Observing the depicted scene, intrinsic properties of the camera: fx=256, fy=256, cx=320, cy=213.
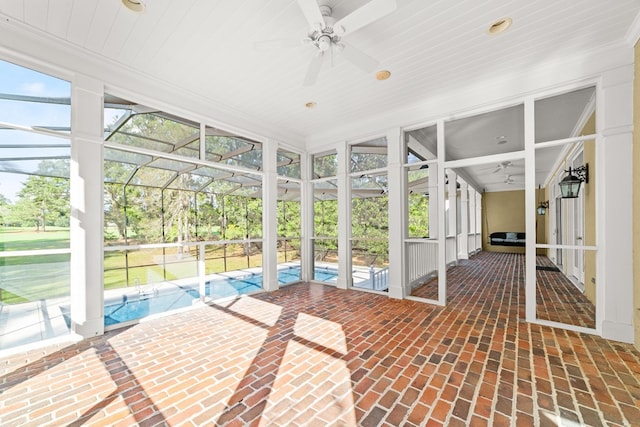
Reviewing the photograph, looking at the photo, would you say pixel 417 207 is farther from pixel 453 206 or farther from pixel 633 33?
pixel 633 33

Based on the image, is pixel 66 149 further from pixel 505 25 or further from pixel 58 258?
pixel 505 25

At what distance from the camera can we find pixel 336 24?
2164 millimetres

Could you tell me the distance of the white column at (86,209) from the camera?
2.91m

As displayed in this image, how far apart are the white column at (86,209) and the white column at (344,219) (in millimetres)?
3742

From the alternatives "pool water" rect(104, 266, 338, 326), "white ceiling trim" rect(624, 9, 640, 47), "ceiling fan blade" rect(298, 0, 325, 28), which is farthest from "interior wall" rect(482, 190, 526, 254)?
"ceiling fan blade" rect(298, 0, 325, 28)

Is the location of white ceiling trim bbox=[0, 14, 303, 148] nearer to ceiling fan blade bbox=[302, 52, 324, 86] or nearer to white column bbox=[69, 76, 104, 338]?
white column bbox=[69, 76, 104, 338]

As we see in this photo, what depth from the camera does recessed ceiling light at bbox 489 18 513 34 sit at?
2.46m

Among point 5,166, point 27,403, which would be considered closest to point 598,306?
point 27,403

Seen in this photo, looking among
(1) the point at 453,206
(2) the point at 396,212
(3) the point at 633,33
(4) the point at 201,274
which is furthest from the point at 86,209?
(1) the point at 453,206

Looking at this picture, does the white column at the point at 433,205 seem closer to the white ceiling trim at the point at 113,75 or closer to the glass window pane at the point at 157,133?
the white ceiling trim at the point at 113,75

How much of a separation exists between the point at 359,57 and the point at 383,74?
0.94 m

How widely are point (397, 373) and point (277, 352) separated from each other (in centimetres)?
118

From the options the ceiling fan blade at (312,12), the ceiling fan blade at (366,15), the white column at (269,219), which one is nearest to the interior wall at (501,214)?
the white column at (269,219)

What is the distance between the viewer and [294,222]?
5719 millimetres
